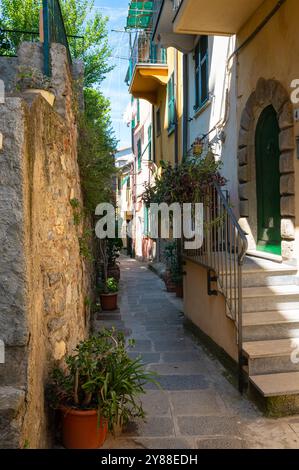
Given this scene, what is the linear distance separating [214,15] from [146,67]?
603 centimetres

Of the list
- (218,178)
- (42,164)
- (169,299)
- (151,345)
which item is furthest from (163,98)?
(42,164)

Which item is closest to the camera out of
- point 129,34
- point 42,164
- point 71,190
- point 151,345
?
point 42,164

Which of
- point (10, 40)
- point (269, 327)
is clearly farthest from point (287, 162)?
point (10, 40)

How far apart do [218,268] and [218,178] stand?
3.99 feet

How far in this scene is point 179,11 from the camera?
570 centimetres

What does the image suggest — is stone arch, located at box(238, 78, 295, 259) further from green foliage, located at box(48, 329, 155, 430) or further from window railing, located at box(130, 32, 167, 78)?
window railing, located at box(130, 32, 167, 78)

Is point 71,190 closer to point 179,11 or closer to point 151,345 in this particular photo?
point 151,345

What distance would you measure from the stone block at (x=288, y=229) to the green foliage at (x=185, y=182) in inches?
37.0

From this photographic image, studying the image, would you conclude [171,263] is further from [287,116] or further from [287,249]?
[287,116]

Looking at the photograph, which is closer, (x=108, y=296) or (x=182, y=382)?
(x=182, y=382)

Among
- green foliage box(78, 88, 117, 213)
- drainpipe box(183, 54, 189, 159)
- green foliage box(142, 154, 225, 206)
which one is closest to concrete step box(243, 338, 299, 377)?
green foliage box(142, 154, 225, 206)

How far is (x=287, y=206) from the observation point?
4797mm

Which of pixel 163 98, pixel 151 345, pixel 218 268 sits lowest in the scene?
pixel 151 345

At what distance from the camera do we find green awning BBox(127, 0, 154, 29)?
11258mm
